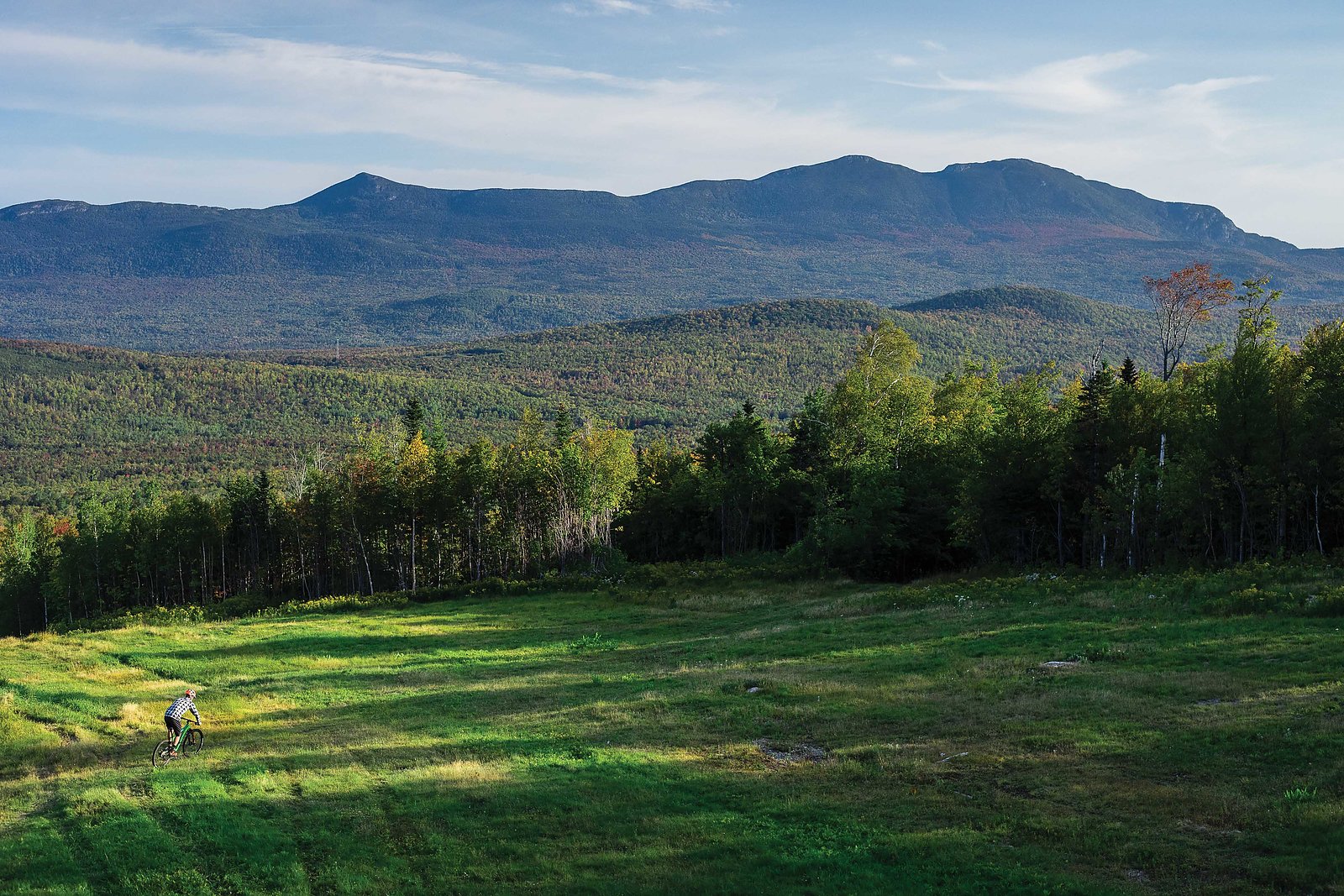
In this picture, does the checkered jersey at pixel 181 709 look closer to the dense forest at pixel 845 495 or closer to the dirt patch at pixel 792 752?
the dirt patch at pixel 792 752

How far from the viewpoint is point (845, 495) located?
61.6 metres

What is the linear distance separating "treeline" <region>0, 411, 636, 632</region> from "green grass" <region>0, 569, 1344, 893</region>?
128ft

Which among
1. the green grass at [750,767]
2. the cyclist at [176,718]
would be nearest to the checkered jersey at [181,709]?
the cyclist at [176,718]

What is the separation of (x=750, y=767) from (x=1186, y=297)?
49671 millimetres

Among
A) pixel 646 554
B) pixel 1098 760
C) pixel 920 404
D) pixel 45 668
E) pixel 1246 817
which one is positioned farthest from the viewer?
pixel 646 554

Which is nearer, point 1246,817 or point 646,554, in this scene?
point 1246,817

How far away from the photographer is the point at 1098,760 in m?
18.9

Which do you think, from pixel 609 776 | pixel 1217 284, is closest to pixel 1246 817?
pixel 609 776

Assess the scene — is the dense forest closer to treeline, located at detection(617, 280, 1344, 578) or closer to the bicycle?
treeline, located at detection(617, 280, 1344, 578)

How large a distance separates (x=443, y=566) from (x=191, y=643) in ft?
138

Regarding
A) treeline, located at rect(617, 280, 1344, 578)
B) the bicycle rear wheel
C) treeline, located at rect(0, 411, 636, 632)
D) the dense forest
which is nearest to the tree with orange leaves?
the dense forest

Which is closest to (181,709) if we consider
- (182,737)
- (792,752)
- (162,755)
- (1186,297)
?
(182,737)

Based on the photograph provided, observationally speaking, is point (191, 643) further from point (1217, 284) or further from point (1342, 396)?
point (1217, 284)

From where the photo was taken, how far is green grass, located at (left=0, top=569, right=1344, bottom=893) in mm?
15484
